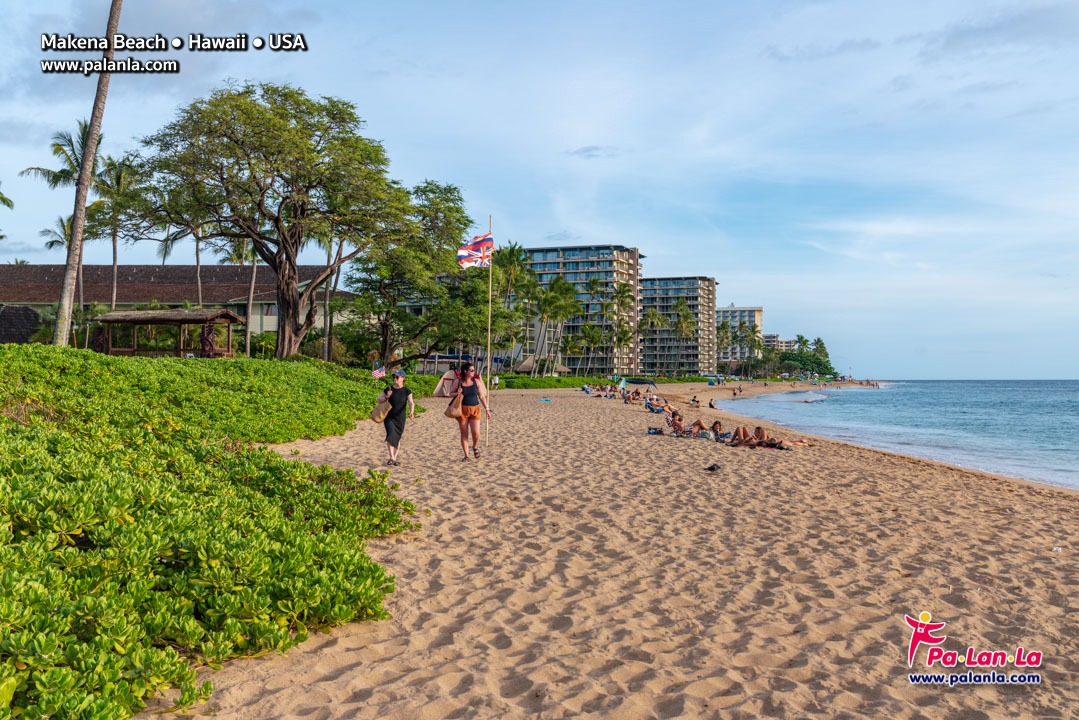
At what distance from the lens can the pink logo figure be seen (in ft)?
13.7

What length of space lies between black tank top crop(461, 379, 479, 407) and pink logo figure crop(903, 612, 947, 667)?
7.71 metres

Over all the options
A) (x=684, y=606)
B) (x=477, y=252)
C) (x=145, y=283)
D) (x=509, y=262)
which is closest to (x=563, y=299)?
(x=509, y=262)

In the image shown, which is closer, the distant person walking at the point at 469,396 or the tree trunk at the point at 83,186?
the distant person walking at the point at 469,396

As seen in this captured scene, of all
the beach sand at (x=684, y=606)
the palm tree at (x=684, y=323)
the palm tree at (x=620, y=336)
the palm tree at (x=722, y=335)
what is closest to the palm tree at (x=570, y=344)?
the palm tree at (x=620, y=336)

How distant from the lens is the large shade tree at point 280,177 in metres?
24.9

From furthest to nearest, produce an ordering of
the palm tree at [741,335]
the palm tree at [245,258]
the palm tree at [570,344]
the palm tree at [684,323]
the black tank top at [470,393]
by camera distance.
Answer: the palm tree at [741,335] < the palm tree at [684,323] < the palm tree at [570,344] < the palm tree at [245,258] < the black tank top at [470,393]

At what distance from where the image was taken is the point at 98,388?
11992 millimetres

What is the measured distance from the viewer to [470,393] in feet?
36.8

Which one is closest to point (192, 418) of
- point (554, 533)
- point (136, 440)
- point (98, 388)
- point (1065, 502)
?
point (98, 388)

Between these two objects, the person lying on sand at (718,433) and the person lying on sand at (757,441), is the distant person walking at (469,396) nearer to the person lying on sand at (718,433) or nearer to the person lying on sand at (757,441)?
the person lying on sand at (757,441)

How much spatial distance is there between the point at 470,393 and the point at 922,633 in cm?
795

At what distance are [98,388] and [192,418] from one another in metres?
1.79

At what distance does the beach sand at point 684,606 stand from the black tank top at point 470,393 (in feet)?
5.23

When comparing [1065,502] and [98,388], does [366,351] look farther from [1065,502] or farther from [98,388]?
[1065,502]
